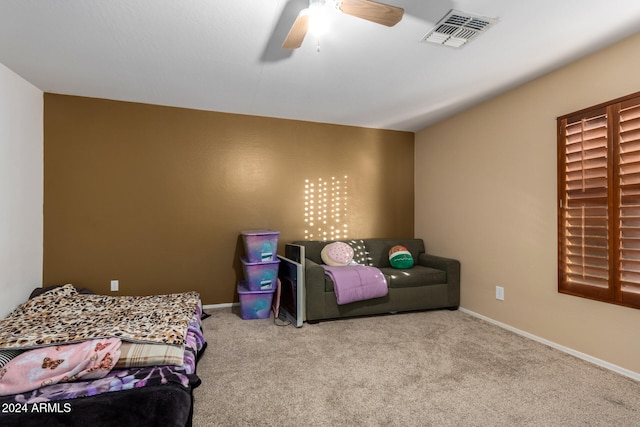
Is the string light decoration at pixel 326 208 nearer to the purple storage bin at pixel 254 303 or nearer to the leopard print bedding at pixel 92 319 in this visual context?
the purple storage bin at pixel 254 303

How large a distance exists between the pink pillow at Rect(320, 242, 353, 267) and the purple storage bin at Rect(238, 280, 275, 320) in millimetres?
760

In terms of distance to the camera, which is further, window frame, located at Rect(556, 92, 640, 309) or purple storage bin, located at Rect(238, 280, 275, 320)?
purple storage bin, located at Rect(238, 280, 275, 320)

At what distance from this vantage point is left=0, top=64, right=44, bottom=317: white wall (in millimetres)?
2826

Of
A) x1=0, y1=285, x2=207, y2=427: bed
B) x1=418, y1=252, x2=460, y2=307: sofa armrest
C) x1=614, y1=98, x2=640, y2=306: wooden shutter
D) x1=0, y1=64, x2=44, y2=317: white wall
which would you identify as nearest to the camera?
x1=0, y1=285, x2=207, y2=427: bed

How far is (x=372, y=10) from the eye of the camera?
1.71 m

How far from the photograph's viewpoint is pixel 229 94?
3.43 meters

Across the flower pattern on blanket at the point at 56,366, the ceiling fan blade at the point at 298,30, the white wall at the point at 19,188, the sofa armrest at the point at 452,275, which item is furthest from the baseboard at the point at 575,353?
the white wall at the point at 19,188

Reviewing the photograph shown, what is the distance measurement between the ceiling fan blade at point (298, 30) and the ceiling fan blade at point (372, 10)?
0.20 meters

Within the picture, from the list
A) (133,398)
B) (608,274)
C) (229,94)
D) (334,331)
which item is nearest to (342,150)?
(229,94)

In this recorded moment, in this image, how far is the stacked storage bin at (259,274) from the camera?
11.5ft

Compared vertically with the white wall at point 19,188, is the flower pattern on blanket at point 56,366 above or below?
below

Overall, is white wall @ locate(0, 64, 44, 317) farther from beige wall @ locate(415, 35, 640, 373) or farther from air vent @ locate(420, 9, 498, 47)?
beige wall @ locate(415, 35, 640, 373)

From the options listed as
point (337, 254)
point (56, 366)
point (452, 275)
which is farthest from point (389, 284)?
point (56, 366)

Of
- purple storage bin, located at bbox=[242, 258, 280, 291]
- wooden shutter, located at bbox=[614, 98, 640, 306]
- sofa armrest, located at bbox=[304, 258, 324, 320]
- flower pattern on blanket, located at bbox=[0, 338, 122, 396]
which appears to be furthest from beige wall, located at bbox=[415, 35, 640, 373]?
flower pattern on blanket, located at bbox=[0, 338, 122, 396]
